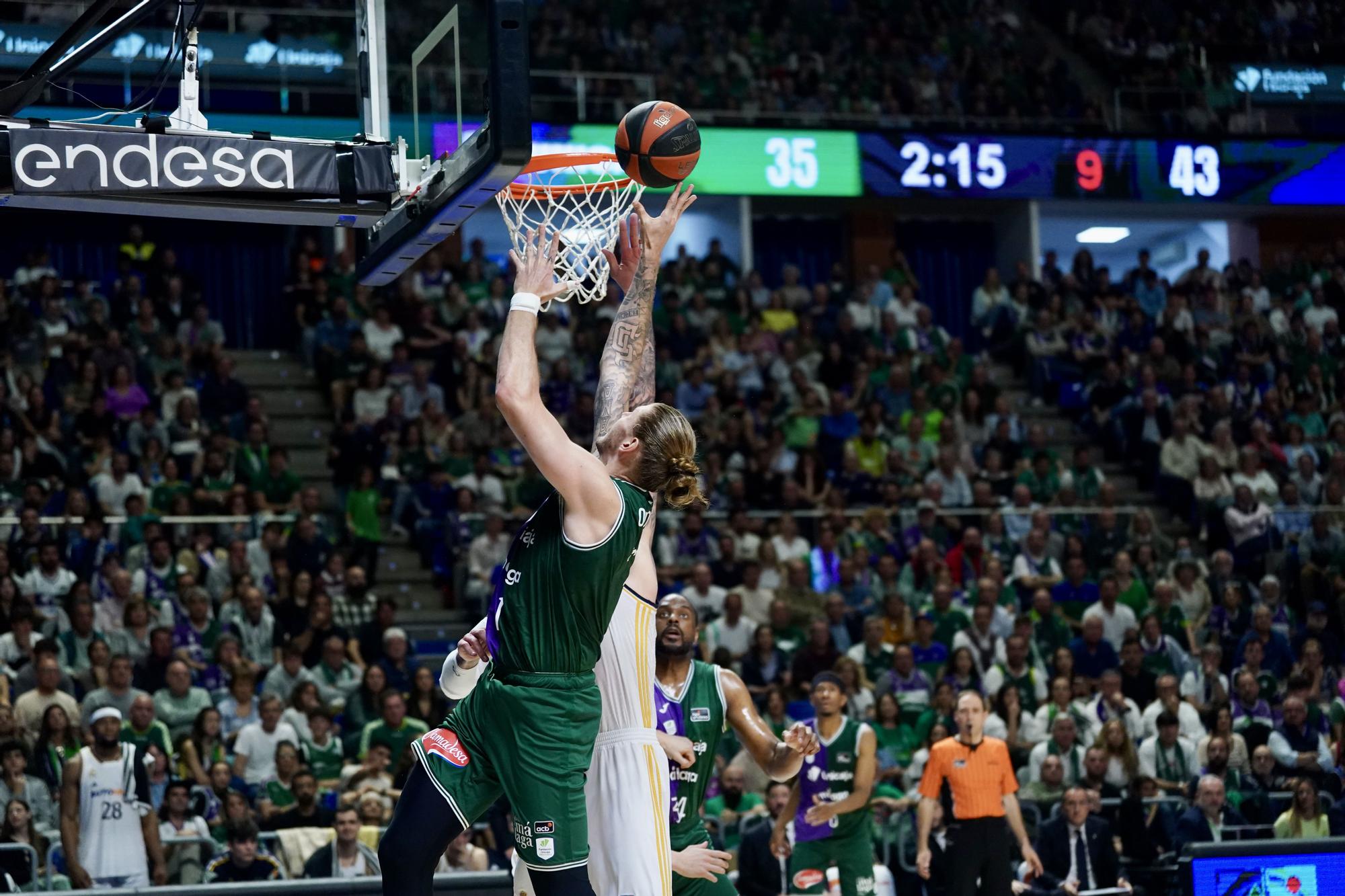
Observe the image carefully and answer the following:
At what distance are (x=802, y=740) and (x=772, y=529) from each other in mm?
10173

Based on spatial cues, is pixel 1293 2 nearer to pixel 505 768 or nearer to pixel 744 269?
pixel 744 269

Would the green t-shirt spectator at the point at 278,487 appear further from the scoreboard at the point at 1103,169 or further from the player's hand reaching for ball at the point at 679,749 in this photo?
the player's hand reaching for ball at the point at 679,749

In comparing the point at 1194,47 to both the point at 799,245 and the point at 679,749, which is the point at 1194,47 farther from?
the point at 679,749

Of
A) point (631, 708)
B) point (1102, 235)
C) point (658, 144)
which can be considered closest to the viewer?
point (631, 708)

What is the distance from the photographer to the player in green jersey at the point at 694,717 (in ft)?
24.0

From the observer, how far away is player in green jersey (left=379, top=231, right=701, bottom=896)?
17.4 ft

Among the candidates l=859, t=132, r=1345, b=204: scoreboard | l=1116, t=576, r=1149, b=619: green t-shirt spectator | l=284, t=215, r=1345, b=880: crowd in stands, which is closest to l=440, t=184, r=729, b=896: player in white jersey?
l=284, t=215, r=1345, b=880: crowd in stands

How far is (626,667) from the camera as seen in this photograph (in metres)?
6.12

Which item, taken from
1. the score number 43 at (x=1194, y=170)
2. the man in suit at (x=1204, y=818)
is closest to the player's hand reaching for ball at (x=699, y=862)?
the man in suit at (x=1204, y=818)

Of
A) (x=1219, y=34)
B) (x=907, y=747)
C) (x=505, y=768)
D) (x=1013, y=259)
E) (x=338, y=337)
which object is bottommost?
(x=907, y=747)

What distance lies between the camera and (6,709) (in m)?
12.2

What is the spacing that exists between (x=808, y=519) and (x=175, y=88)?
9817mm

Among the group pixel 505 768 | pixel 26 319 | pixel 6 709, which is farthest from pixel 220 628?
pixel 505 768

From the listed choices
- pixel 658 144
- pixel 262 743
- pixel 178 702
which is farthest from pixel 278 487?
pixel 658 144
